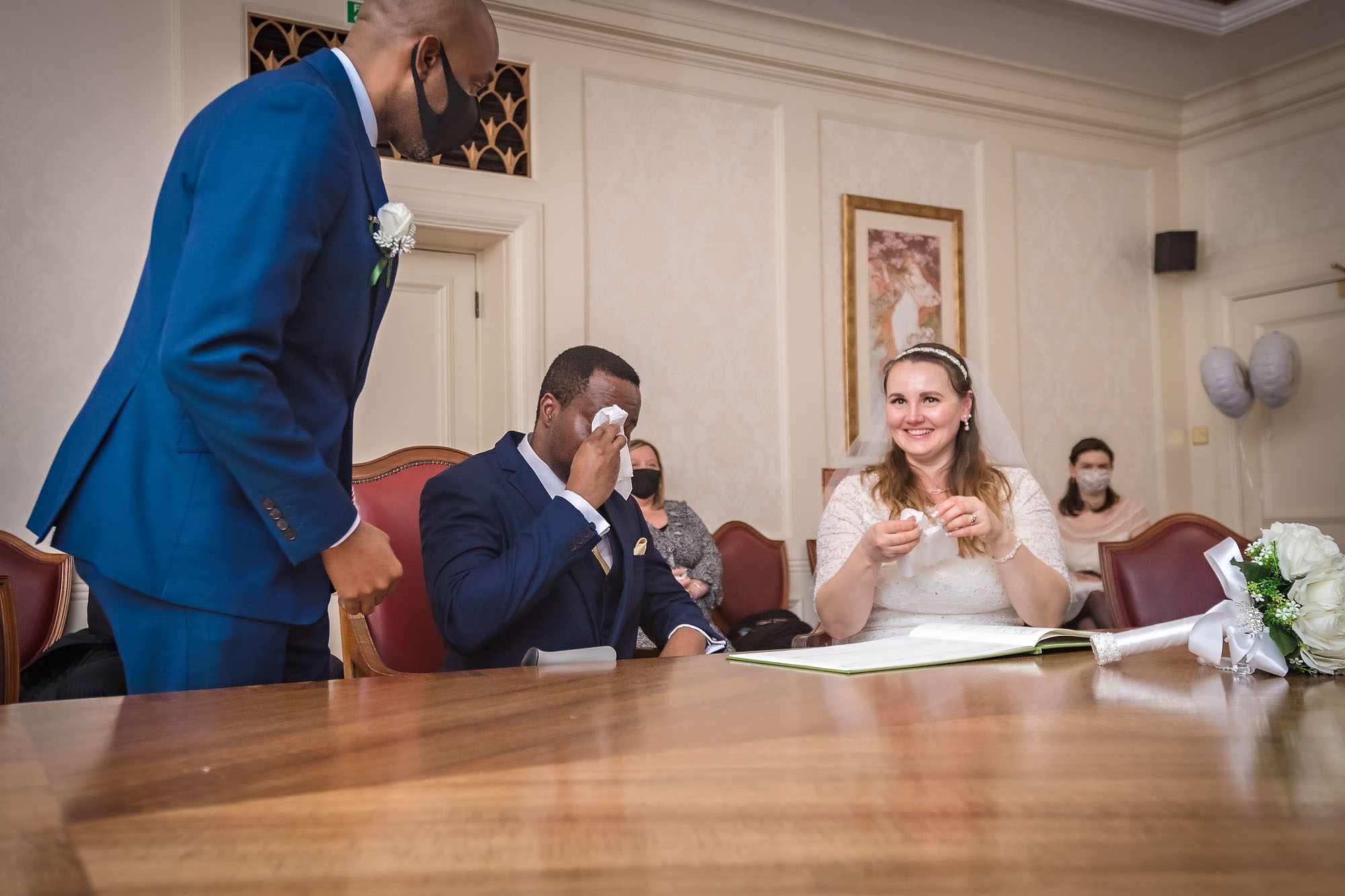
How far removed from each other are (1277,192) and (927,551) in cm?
567

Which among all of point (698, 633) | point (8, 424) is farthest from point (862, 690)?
point (8, 424)

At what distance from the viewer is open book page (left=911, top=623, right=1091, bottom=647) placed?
1.50m

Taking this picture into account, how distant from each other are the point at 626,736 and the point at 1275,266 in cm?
710

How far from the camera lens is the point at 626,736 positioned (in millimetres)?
843

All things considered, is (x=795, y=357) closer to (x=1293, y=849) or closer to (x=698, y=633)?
(x=698, y=633)

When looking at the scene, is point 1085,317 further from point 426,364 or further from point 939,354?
point 939,354

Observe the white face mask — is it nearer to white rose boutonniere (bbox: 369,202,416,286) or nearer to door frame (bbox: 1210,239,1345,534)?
door frame (bbox: 1210,239,1345,534)

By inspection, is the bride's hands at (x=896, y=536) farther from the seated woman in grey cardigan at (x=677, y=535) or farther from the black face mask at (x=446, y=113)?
the seated woman in grey cardigan at (x=677, y=535)

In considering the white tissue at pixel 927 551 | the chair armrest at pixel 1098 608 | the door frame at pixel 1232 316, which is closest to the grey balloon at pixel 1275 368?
the door frame at pixel 1232 316

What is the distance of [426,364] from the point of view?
5195 mm

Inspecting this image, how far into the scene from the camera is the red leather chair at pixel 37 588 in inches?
152

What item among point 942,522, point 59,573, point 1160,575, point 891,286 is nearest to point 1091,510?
point 891,286

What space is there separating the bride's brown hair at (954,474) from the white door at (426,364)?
2885 mm

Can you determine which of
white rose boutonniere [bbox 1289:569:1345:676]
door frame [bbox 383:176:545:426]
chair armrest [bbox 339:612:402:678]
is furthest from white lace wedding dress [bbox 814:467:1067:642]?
door frame [bbox 383:176:545:426]
